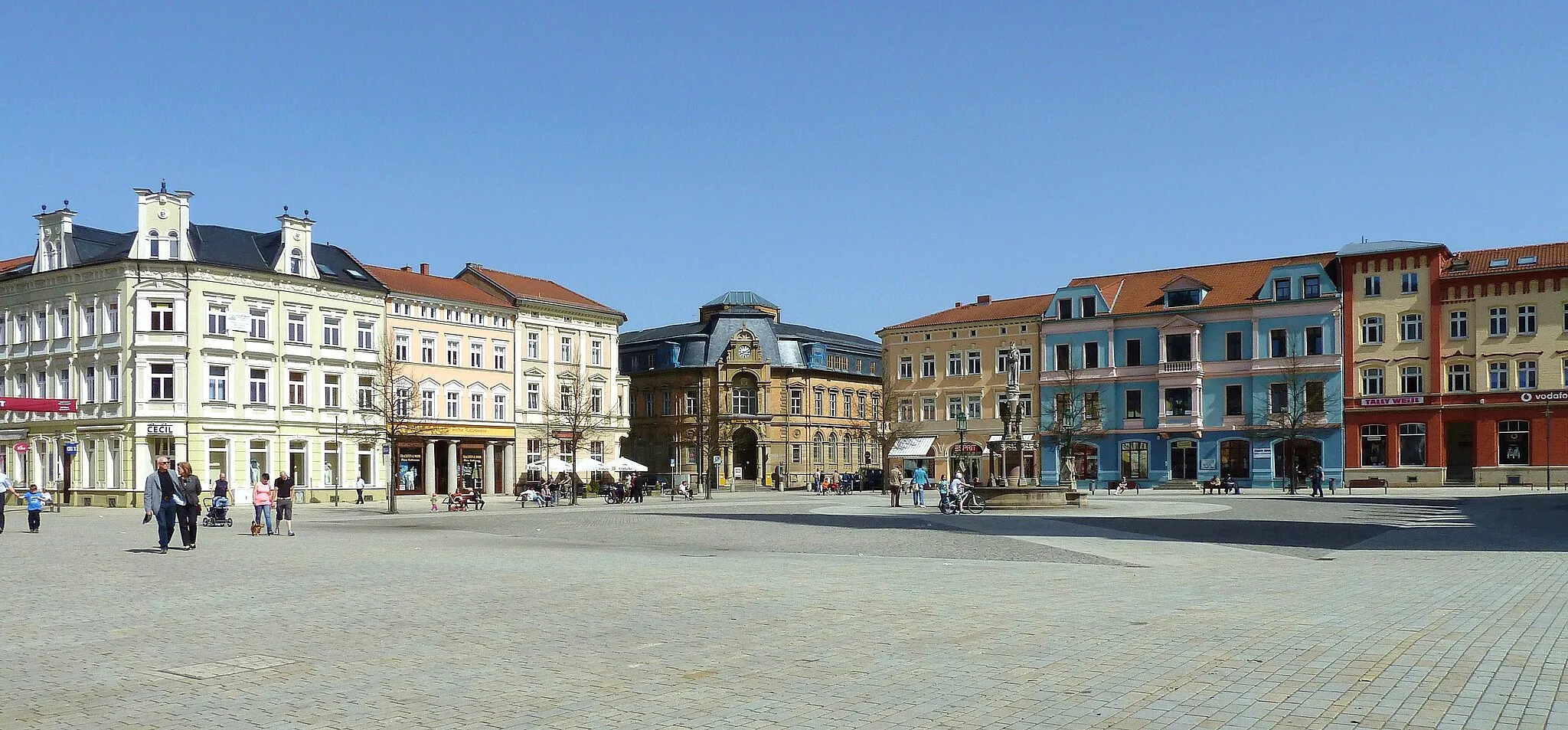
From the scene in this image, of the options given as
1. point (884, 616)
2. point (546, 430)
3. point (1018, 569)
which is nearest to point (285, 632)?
point (884, 616)

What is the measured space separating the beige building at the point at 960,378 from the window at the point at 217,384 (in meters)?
40.0

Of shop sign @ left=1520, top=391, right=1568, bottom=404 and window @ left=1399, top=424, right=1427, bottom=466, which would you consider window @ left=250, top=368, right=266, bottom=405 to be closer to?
window @ left=1399, top=424, right=1427, bottom=466

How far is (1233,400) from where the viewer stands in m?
74.9

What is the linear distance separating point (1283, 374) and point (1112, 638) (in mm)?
66028

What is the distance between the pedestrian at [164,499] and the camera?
78.1 feet

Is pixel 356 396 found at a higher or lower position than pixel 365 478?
higher

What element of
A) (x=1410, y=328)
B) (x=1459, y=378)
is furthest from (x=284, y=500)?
(x=1459, y=378)

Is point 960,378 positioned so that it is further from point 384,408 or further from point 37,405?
point 37,405

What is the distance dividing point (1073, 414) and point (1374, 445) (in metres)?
16.1

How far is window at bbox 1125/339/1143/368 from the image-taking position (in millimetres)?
77875

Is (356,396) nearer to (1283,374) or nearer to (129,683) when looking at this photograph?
(1283,374)

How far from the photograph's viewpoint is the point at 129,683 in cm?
955

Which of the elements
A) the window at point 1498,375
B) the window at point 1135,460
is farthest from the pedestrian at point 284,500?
the window at point 1498,375

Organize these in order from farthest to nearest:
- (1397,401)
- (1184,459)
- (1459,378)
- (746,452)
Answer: (746,452), (1184,459), (1397,401), (1459,378)
